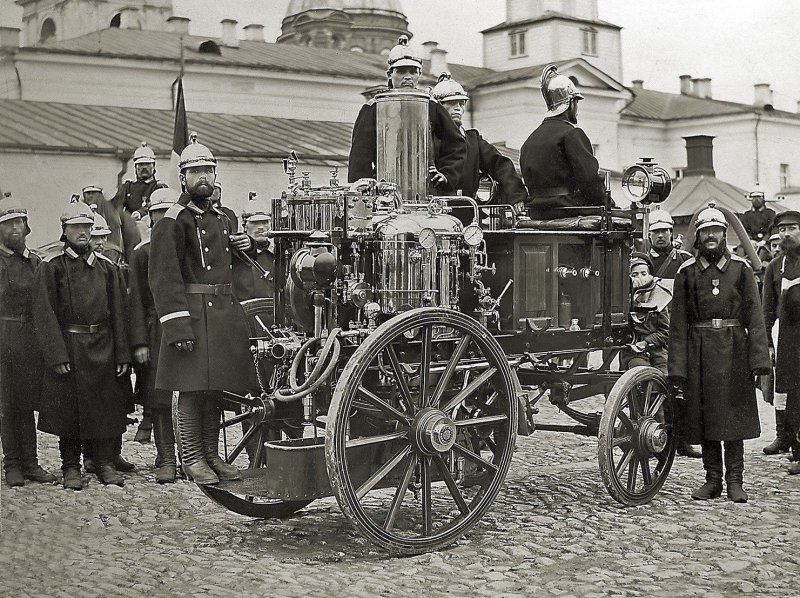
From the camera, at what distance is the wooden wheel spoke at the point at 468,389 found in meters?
5.47

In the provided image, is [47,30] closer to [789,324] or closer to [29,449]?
[29,449]

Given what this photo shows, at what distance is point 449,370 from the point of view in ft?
17.9

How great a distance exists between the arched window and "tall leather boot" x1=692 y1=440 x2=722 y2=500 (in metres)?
4.21

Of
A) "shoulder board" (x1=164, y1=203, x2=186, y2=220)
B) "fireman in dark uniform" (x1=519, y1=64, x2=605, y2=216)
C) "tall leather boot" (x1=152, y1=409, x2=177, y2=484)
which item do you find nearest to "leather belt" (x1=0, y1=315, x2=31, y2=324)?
"tall leather boot" (x1=152, y1=409, x2=177, y2=484)

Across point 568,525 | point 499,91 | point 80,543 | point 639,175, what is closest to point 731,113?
point 499,91

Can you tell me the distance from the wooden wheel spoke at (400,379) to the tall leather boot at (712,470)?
2.21 m

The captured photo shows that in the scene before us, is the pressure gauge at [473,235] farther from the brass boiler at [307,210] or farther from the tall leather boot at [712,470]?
the tall leather boot at [712,470]

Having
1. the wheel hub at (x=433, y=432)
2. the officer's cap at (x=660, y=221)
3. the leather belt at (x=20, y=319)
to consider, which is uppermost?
the officer's cap at (x=660, y=221)

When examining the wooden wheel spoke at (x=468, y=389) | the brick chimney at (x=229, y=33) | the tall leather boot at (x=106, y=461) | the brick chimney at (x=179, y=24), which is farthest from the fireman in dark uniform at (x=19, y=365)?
the wooden wheel spoke at (x=468, y=389)

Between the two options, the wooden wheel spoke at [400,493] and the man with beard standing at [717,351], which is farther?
the man with beard standing at [717,351]

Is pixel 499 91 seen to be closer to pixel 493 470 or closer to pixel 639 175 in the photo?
pixel 639 175

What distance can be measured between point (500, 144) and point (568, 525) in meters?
11.8

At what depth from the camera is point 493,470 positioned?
564cm

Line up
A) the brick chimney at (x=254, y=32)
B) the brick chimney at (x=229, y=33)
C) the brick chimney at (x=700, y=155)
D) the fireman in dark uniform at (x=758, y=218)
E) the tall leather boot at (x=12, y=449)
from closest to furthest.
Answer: the tall leather boot at (x=12, y=449), the brick chimney at (x=229, y=33), the brick chimney at (x=254, y=32), the fireman in dark uniform at (x=758, y=218), the brick chimney at (x=700, y=155)
